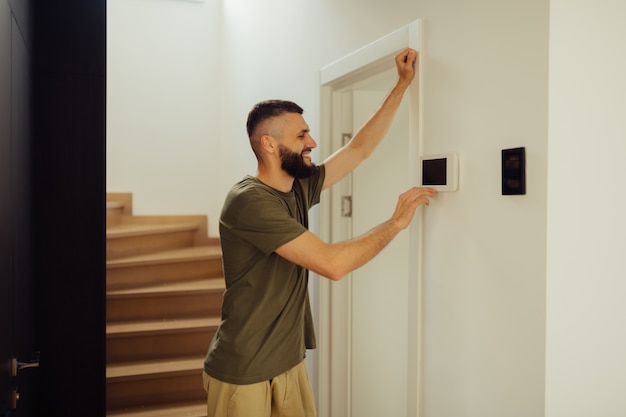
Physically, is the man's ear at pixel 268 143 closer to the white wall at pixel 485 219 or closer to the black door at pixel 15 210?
the white wall at pixel 485 219

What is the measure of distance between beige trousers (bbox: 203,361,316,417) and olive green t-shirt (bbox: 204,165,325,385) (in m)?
0.04

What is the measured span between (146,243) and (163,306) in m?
0.67

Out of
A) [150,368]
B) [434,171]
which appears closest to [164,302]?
[150,368]

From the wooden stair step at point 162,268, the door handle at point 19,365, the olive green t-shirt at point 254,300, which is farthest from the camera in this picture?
the wooden stair step at point 162,268

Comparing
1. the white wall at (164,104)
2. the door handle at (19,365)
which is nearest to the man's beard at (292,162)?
the door handle at (19,365)

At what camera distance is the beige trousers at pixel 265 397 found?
188cm

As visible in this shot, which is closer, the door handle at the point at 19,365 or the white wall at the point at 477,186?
the white wall at the point at 477,186

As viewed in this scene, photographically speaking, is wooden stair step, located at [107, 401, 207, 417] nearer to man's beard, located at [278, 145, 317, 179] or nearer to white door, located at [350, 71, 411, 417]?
white door, located at [350, 71, 411, 417]

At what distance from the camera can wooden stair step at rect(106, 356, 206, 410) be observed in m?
3.40

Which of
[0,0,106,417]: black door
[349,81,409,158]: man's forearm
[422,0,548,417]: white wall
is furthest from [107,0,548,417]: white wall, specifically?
[0,0,106,417]: black door

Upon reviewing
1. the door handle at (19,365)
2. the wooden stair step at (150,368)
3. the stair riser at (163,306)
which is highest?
the door handle at (19,365)

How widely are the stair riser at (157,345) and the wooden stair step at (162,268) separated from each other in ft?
1.64

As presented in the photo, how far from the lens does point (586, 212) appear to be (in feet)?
4.64

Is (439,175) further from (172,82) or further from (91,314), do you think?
(172,82)
